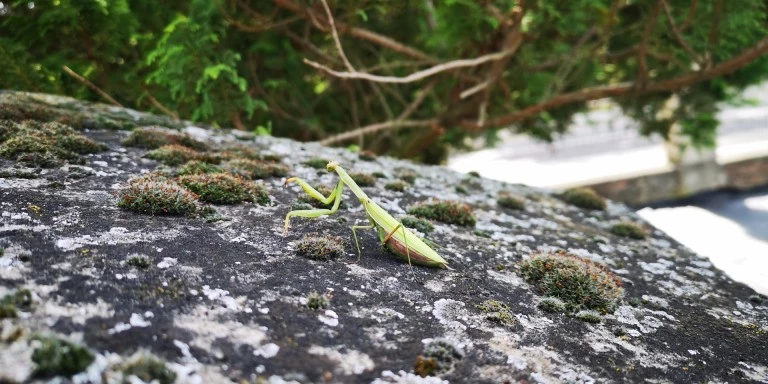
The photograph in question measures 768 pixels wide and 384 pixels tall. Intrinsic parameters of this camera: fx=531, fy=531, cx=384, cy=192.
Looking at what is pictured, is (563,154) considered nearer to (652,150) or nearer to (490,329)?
(652,150)

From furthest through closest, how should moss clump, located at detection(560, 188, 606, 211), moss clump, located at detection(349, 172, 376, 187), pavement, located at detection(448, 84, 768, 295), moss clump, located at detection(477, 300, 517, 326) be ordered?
1. pavement, located at detection(448, 84, 768, 295)
2. moss clump, located at detection(560, 188, 606, 211)
3. moss clump, located at detection(349, 172, 376, 187)
4. moss clump, located at detection(477, 300, 517, 326)

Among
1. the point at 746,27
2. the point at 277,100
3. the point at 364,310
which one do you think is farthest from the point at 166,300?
the point at 746,27

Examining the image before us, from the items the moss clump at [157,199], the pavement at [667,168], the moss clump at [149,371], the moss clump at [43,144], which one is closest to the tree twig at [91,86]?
the moss clump at [43,144]

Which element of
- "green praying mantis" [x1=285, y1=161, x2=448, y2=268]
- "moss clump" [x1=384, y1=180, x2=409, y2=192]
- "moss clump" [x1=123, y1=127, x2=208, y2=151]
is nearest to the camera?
"green praying mantis" [x1=285, y1=161, x2=448, y2=268]

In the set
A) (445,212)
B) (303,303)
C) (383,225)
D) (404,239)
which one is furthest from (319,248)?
(445,212)

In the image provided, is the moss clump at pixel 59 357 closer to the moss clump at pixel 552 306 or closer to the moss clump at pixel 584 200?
the moss clump at pixel 552 306

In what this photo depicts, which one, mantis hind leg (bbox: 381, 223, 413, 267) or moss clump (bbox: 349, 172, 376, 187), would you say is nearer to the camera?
mantis hind leg (bbox: 381, 223, 413, 267)

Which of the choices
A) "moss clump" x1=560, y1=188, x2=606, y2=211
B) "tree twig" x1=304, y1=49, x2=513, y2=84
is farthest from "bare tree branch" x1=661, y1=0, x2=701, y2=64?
"moss clump" x1=560, y1=188, x2=606, y2=211

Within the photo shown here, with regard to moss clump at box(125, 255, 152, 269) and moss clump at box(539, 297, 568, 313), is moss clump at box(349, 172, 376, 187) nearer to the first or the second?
moss clump at box(539, 297, 568, 313)
